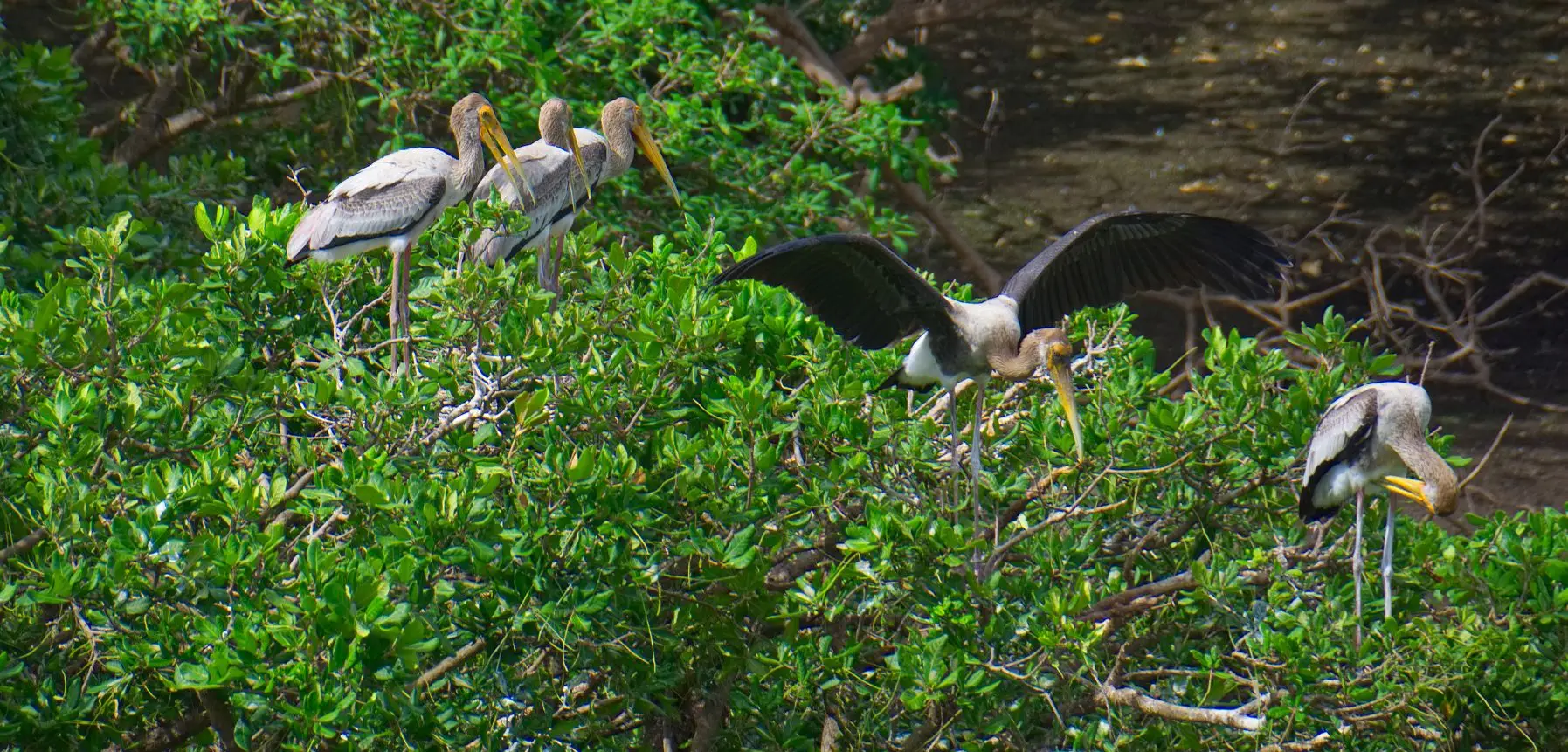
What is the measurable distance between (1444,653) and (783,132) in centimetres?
356

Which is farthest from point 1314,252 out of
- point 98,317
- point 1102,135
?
point 98,317

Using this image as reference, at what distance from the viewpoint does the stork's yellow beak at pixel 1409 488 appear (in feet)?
13.5

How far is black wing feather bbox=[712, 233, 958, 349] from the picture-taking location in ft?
12.1

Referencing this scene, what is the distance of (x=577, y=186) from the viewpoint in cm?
522

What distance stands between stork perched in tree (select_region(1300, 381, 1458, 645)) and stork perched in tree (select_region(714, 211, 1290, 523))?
432 millimetres

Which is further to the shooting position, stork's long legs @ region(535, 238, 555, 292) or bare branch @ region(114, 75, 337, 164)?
bare branch @ region(114, 75, 337, 164)

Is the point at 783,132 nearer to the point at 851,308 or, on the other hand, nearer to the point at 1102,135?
the point at 851,308

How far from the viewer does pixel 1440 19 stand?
40.2 ft

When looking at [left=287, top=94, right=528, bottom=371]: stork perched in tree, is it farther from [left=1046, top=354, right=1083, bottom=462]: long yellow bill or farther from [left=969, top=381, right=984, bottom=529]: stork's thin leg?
[left=1046, top=354, right=1083, bottom=462]: long yellow bill

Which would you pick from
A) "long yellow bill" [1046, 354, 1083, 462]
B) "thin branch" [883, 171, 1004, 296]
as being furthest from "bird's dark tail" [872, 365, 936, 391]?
"thin branch" [883, 171, 1004, 296]

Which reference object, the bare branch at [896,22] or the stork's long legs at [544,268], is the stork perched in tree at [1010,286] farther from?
the bare branch at [896,22]

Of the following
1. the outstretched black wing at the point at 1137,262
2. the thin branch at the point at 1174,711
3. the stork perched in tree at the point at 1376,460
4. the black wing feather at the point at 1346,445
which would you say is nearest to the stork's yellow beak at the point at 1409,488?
the stork perched in tree at the point at 1376,460

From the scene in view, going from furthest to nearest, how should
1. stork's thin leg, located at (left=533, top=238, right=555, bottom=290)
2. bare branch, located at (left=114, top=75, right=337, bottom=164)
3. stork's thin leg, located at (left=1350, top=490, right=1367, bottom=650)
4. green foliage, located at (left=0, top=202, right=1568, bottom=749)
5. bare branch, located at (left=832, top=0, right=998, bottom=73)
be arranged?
bare branch, located at (left=832, top=0, right=998, bottom=73) → bare branch, located at (left=114, top=75, right=337, bottom=164) → stork's thin leg, located at (left=533, top=238, right=555, bottom=290) → stork's thin leg, located at (left=1350, top=490, right=1367, bottom=650) → green foliage, located at (left=0, top=202, right=1568, bottom=749)

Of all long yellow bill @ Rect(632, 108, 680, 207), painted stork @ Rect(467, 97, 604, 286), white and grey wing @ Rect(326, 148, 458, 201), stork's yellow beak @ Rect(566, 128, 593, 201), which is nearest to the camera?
white and grey wing @ Rect(326, 148, 458, 201)
